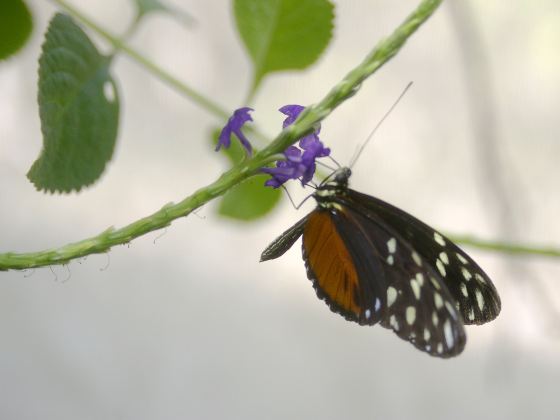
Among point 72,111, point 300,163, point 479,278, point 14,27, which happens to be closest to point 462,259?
point 479,278

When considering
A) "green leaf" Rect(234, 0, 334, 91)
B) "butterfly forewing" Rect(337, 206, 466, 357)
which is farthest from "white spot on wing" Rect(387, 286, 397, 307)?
"green leaf" Rect(234, 0, 334, 91)

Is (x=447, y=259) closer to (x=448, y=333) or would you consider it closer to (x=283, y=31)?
(x=448, y=333)

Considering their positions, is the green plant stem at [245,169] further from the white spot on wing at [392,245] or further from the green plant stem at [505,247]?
the green plant stem at [505,247]

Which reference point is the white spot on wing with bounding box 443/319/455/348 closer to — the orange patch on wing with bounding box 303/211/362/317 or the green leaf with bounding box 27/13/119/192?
the orange patch on wing with bounding box 303/211/362/317

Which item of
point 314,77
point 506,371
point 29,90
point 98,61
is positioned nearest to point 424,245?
point 98,61

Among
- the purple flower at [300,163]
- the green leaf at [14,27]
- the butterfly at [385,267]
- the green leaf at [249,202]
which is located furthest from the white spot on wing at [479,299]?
the green leaf at [14,27]

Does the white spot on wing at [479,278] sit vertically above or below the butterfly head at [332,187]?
below
